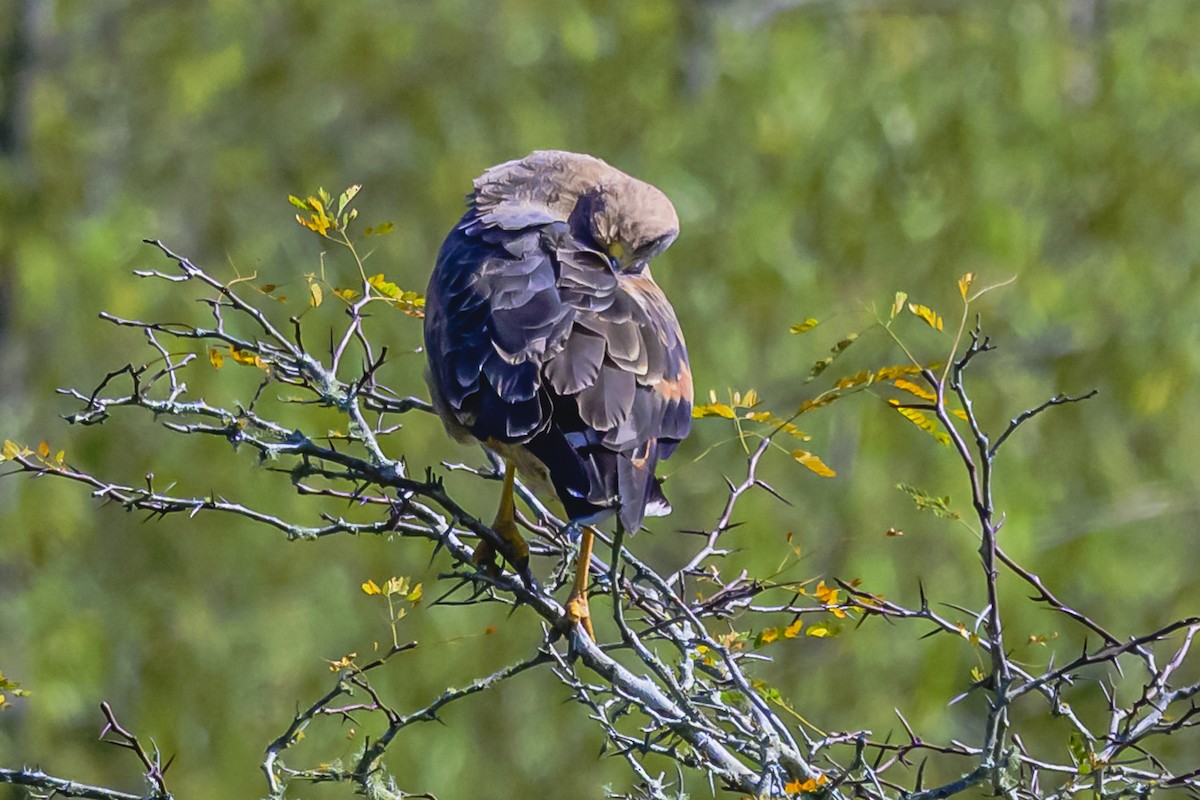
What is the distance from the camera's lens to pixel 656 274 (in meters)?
8.62

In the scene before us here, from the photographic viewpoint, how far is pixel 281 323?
26.2 ft

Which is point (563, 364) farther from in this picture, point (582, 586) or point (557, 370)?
point (582, 586)

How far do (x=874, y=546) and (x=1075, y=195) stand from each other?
2.65 m

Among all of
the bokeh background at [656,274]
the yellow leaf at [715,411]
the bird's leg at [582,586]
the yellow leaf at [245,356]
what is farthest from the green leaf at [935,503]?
the bokeh background at [656,274]

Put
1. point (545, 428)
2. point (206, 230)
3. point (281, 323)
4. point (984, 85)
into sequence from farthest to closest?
point (984, 85)
point (206, 230)
point (281, 323)
point (545, 428)

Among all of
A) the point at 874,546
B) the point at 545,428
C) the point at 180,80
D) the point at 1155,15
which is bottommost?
the point at 545,428

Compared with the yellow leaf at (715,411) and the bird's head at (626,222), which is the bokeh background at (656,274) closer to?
the bird's head at (626,222)

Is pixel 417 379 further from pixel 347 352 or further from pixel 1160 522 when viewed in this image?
pixel 1160 522

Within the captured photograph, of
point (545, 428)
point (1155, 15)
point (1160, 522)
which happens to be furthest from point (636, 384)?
point (1155, 15)

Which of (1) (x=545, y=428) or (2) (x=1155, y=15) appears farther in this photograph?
(2) (x=1155, y=15)

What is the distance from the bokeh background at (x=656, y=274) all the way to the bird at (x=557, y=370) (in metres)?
4.39

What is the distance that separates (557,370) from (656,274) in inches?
220

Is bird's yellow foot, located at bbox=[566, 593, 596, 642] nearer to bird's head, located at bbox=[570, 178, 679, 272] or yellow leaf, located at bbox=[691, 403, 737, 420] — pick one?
yellow leaf, located at bbox=[691, 403, 737, 420]

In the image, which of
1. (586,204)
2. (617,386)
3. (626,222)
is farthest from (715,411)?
(586,204)
